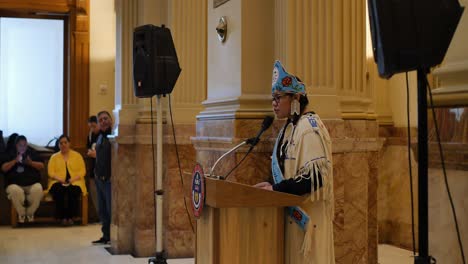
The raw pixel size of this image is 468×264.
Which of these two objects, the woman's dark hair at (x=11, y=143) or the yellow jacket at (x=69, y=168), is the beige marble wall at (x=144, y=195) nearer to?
the yellow jacket at (x=69, y=168)

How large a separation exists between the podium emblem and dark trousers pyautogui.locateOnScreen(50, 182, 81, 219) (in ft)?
20.5

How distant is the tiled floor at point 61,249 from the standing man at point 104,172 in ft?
1.02

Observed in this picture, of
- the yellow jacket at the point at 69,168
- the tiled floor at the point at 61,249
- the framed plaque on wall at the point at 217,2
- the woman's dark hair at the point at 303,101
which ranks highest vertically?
the framed plaque on wall at the point at 217,2

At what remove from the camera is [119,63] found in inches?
305

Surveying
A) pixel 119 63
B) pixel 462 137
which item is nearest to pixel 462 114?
pixel 462 137

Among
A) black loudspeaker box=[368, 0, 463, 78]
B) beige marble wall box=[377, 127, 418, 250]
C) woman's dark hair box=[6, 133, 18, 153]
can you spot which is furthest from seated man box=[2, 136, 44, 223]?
black loudspeaker box=[368, 0, 463, 78]

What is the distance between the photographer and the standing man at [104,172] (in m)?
7.83

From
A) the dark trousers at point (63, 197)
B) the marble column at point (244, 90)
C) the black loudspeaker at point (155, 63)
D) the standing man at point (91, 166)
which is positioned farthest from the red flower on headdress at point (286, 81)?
the dark trousers at point (63, 197)

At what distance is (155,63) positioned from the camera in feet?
17.8

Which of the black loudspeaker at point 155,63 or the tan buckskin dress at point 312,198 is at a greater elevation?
the black loudspeaker at point 155,63

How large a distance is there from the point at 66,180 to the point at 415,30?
7.85m

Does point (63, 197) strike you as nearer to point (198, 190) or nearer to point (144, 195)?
point (144, 195)

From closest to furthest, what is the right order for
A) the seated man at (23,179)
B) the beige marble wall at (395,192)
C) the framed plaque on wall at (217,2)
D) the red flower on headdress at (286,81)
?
1. the red flower on headdress at (286,81)
2. the framed plaque on wall at (217,2)
3. the beige marble wall at (395,192)
4. the seated man at (23,179)

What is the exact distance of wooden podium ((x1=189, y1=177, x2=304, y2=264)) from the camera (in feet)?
11.3
